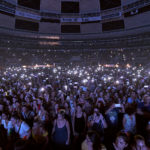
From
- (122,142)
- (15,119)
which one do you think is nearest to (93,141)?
(122,142)

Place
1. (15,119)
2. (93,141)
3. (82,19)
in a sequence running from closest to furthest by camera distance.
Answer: (93,141) < (15,119) < (82,19)

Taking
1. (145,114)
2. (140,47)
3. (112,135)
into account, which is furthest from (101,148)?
(140,47)

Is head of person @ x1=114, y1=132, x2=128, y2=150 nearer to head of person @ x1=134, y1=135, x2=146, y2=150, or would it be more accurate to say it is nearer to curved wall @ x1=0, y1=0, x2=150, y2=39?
head of person @ x1=134, y1=135, x2=146, y2=150

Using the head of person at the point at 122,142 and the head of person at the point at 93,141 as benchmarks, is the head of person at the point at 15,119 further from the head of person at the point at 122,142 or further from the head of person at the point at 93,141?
the head of person at the point at 122,142

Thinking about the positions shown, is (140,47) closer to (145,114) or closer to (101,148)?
(145,114)

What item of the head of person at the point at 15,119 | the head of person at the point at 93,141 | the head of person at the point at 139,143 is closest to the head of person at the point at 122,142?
the head of person at the point at 139,143

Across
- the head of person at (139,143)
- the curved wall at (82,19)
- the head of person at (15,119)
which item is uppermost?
the curved wall at (82,19)

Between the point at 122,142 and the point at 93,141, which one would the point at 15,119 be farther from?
the point at 122,142

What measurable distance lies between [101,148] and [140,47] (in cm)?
3297

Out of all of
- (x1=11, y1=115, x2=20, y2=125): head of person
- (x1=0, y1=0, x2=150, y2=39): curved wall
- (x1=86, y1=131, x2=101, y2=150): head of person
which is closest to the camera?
(x1=86, y1=131, x2=101, y2=150): head of person

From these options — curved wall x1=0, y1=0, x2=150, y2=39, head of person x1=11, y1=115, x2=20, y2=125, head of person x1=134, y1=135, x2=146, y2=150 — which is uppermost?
curved wall x1=0, y1=0, x2=150, y2=39

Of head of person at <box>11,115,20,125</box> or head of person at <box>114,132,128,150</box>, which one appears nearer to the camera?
head of person at <box>114,132,128,150</box>

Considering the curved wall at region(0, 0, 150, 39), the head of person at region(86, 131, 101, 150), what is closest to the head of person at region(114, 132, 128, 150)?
the head of person at region(86, 131, 101, 150)

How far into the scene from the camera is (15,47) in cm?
3297
